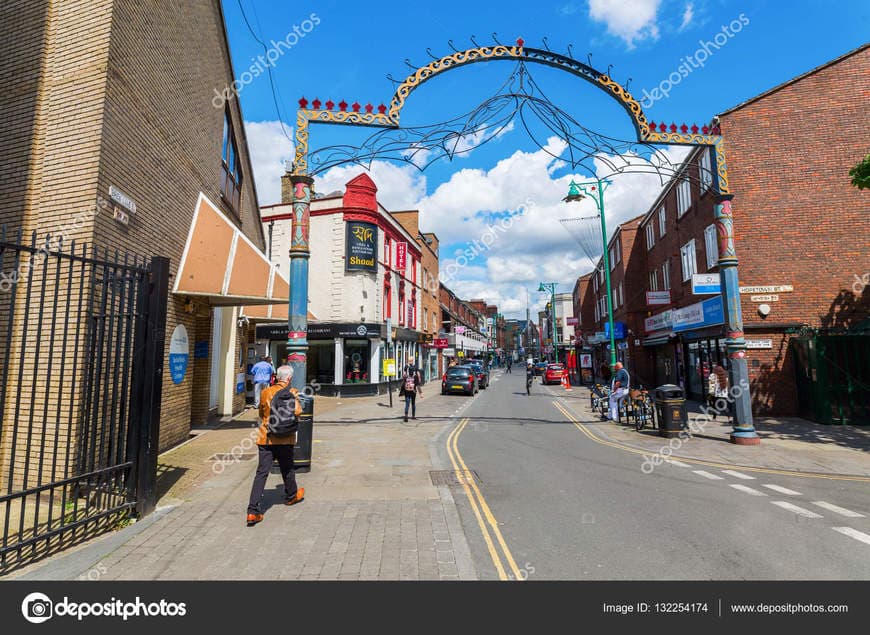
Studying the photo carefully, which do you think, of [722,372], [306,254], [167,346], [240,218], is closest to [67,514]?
[167,346]

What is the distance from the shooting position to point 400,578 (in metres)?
3.62

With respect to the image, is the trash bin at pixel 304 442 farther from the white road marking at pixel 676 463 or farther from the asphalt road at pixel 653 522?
the white road marking at pixel 676 463

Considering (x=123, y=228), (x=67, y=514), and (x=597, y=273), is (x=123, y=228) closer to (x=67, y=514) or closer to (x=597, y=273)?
(x=67, y=514)

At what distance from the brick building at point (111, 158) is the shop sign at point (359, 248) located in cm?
1247

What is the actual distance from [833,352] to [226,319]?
17.2m

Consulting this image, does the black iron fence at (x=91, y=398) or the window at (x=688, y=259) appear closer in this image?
the black iron fence at (x=91, y=398)

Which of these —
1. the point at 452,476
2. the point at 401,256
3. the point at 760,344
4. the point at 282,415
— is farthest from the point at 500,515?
the point at 401,256

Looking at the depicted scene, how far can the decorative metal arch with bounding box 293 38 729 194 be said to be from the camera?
8.81m

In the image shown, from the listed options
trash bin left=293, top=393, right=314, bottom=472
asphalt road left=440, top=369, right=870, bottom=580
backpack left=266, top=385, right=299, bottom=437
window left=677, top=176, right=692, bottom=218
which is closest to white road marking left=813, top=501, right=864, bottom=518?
asphalt road left=440, top=369, right=870, bottom=580

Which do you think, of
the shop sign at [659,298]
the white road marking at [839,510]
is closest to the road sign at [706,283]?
the white road marking at [839,510]

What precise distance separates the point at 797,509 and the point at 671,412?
17.7 feet

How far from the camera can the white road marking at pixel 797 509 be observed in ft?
17.2

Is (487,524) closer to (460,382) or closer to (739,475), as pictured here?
→ (739,475)

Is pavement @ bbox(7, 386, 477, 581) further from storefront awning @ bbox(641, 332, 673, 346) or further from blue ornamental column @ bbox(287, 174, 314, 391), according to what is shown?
storefront awning @ bbox(641, 332, 673, 346)
